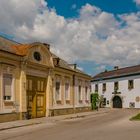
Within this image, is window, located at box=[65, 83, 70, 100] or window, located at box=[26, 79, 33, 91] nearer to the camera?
window, located at box=[26, 79, 33, 91]

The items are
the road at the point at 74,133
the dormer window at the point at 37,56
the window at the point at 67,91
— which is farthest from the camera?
the window at the point at 67,91

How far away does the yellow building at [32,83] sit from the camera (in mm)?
26062

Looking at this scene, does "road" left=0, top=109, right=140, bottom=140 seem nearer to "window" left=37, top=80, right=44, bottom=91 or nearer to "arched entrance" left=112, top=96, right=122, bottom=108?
"window" left=37, top=80, right=44, bottom=91

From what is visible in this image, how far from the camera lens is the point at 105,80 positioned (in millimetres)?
69562

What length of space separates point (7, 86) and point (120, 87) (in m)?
41.1

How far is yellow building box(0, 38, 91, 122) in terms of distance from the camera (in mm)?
26062

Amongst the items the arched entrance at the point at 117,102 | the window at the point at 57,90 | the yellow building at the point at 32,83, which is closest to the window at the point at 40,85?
→ the yellow building at the point at 32,83

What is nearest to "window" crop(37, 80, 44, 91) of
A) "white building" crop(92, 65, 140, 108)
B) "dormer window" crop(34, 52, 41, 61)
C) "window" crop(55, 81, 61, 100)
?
"dormer window" crop(34, 52, 41, 61)

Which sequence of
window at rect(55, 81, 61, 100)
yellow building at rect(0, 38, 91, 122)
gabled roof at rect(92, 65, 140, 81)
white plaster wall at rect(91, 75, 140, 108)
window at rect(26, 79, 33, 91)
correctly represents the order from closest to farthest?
yellow building at rect(0, 38, 91, 122)
window at rect(26, 79, 33, 91)
window at rect(55, 81, 61, 100)
white plaster wall at rect(91, 75, 140, 108)
gabled roof at rect(92, 65, 140, 81)

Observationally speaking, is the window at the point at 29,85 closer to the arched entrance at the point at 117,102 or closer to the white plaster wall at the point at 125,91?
the white plaster wall at the point at 125,91

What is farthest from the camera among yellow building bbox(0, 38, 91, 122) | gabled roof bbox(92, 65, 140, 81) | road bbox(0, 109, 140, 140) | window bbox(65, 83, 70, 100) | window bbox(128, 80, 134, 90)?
gabled roof bbox(92, 65, 140, 81)

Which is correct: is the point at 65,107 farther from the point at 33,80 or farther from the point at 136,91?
the point at 136,91

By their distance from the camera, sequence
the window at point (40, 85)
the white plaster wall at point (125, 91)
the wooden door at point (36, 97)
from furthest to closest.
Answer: the white plaster wall at point (125, 91)
the window at point (40, 85)
the wooden door at point (36, 97)

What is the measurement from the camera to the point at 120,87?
2554 inches
